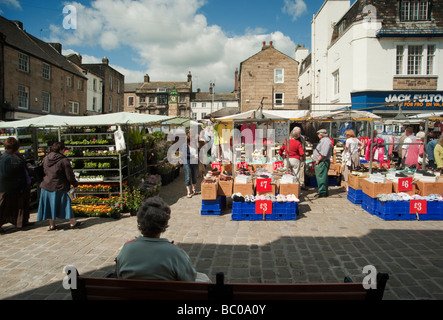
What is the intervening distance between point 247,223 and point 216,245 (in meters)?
1.54

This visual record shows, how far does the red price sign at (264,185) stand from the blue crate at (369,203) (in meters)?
2.52

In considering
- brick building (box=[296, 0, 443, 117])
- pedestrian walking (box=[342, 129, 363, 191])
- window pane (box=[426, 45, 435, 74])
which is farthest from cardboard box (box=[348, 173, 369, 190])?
window pane (box=[426, 45, 435, 74])

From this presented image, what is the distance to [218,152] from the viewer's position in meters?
15.0

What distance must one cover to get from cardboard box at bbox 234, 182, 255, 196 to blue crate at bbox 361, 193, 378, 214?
297 centimetres

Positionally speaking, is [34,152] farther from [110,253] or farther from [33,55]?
[33,55]

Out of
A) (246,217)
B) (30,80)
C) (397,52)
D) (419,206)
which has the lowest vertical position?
(246,217)

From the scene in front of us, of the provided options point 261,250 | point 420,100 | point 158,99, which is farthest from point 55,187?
point 158,99

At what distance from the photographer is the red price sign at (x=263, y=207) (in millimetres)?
6773

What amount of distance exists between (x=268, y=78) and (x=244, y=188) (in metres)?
28.5

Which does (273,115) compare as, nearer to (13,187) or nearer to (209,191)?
(209,191)

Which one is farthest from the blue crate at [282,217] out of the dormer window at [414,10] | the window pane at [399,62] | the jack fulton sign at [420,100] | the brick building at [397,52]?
the dormer window at [414,10]

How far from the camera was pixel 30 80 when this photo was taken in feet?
74.3
